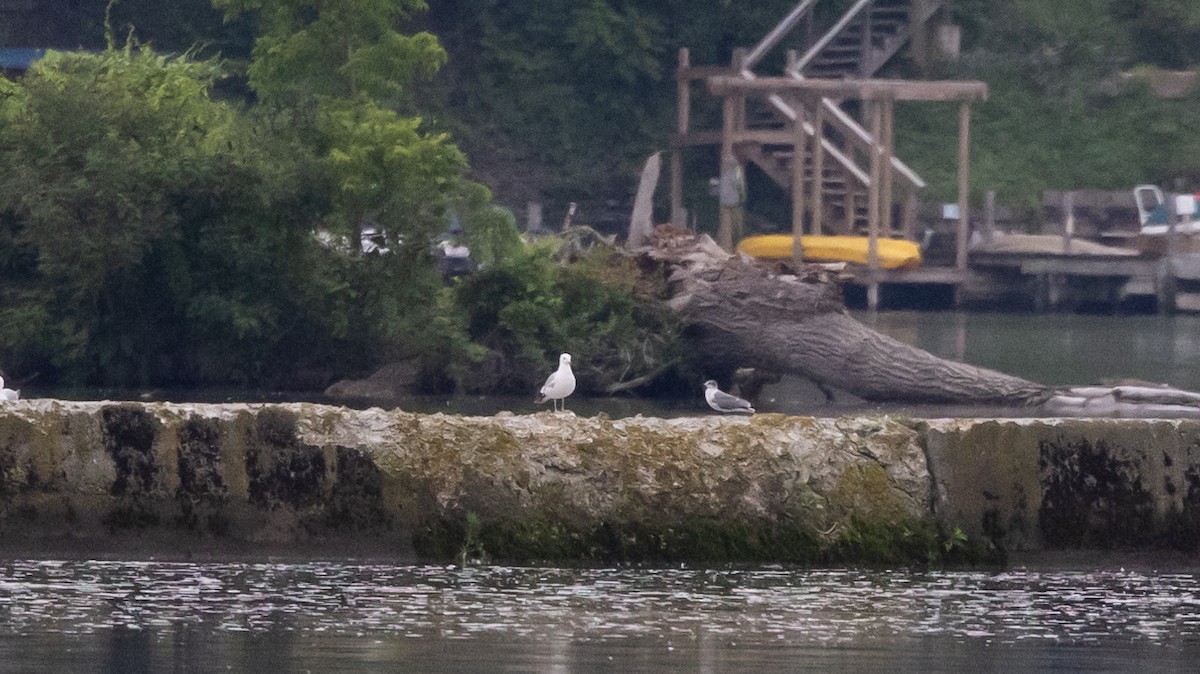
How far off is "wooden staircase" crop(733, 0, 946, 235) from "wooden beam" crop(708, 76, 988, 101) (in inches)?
36.5

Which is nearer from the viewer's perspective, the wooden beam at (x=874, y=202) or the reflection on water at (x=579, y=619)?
the reflection on water at (x=579, y=619)

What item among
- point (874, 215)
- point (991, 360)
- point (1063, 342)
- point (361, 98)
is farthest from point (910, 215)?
point (361, 98)

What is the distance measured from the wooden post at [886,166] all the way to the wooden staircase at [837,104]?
18cm

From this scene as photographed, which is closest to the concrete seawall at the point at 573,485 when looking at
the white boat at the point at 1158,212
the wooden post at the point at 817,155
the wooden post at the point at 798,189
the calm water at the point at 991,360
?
the calm water at the point at 991,360

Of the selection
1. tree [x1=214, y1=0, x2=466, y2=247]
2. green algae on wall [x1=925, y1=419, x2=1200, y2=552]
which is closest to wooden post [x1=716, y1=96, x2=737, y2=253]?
tree [x1=214, y1=0, x2=466, y2=247]

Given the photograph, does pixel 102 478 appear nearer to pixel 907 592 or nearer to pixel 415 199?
pixel 907 592

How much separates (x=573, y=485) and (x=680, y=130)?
35.4 m

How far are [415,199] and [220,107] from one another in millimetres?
2868

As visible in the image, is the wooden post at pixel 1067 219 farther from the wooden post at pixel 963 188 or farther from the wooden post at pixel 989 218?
the wooden post at pixel 963 188

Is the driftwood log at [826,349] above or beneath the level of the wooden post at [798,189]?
beneath

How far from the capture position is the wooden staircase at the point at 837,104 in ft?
148

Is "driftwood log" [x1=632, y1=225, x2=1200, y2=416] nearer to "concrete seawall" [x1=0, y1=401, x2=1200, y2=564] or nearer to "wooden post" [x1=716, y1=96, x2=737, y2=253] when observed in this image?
"concrete seawall" [x1=0, y1=401, x2=1200, y2=564]

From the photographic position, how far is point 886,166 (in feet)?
141

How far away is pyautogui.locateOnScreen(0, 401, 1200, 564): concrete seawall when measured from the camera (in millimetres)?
11266
